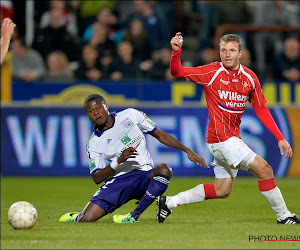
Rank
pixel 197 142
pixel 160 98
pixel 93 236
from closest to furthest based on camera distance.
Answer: pixel 93 236
pixel 197 142
pixel 160 98

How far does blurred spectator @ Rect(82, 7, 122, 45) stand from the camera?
1672 cm

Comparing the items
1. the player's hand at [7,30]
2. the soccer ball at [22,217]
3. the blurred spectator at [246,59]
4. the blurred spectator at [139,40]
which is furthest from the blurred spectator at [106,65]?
the player's hand at [7,30]

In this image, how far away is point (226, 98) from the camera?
828 centimetres

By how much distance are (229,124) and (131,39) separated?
8599 mm

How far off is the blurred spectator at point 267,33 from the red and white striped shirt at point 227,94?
328 inches

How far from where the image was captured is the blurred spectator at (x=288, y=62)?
16.4 meters

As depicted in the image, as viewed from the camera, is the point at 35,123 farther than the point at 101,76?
No

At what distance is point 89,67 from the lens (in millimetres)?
16391

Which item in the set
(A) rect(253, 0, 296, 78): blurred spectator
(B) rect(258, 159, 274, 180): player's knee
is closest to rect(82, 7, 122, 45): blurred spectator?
(A) rect(253, 0, 296, 78): blurred spectator

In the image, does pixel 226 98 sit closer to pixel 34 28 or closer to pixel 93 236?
pixel 93 236

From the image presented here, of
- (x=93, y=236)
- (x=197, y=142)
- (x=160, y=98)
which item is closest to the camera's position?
(x=93, y=236)

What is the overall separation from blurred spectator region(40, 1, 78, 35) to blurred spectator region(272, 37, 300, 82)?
15.2 feet

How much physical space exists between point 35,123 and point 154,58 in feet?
10.8

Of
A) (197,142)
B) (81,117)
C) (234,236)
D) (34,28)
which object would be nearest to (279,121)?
(197,142)
